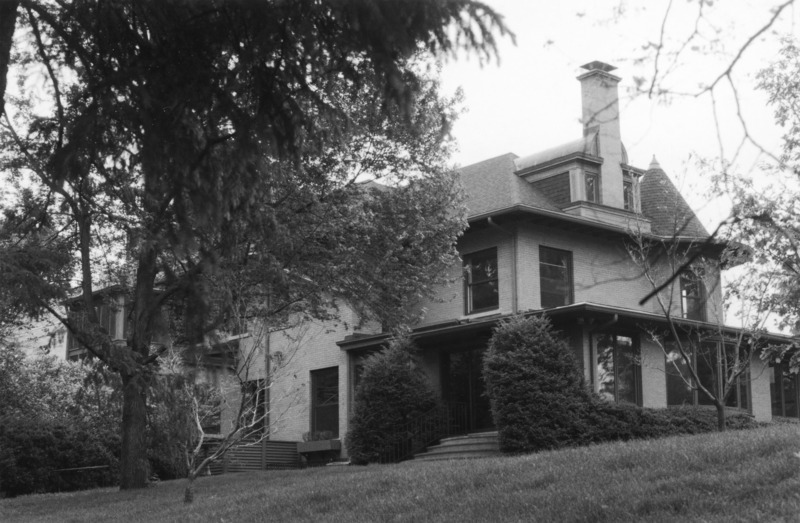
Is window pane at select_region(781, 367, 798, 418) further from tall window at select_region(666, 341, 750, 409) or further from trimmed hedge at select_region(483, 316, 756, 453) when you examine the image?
trimmed hedge at select_region(483, 316, 756, 453)

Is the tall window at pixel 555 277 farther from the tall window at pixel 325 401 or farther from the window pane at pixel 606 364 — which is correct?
the tall window at pixel 325 401

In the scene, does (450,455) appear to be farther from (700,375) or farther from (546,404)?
(700,375)

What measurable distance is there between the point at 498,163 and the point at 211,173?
2266 centimetres

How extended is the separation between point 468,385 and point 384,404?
10.2ft

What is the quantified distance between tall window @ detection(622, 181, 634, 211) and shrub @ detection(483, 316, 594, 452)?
782cm

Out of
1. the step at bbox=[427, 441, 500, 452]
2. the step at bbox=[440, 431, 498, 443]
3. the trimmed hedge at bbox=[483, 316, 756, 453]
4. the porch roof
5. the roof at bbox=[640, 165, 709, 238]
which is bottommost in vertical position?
the step at bbox=[427, 441, 500, 452]

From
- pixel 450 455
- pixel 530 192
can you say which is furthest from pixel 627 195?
pixel 450 455

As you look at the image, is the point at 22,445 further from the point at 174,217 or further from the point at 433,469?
the point at 174,217

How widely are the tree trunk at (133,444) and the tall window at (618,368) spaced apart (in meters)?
11.1

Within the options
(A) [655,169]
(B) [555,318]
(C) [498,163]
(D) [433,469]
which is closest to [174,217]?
(D) [433,469]

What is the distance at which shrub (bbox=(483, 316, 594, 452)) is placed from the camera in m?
20.5

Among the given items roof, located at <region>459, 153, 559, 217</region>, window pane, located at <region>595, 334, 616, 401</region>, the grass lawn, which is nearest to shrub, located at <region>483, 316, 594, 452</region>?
window pane, located at <region>595, 334, 616, 401</region>

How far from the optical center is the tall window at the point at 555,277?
25.8m

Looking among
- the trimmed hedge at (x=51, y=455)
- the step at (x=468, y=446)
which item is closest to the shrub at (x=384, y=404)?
the step at (x=468, y=446)
